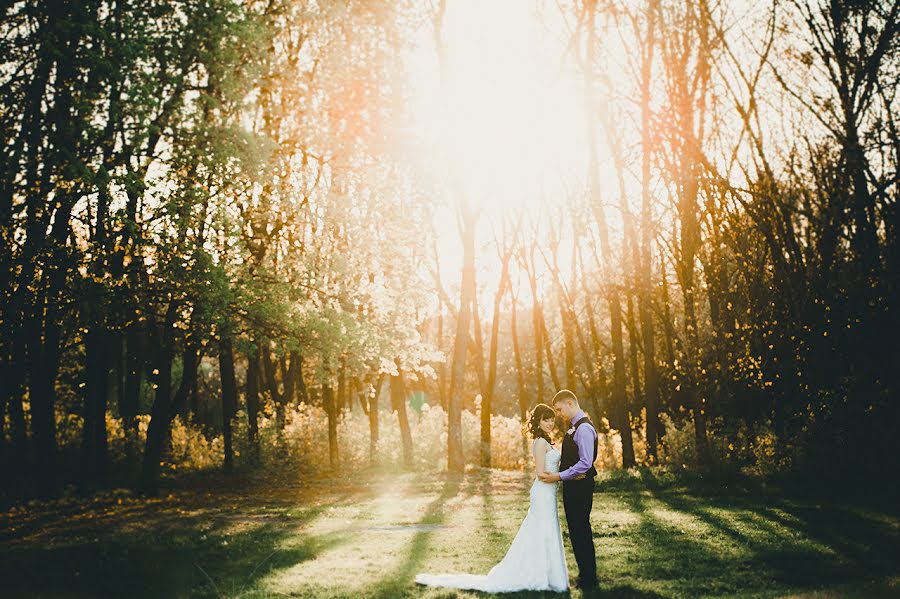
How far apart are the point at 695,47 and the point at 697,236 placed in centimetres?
581

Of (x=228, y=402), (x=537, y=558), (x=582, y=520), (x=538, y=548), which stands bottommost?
(x=537, y=558)

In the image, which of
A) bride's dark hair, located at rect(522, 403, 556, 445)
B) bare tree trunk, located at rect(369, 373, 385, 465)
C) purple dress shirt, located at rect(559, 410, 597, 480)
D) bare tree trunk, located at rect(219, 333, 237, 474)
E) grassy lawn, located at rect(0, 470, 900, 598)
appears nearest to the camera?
purple dress shirt, located at rect(559, 410, 597, 480)

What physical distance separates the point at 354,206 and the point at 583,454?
14.6 metres

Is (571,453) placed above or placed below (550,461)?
above

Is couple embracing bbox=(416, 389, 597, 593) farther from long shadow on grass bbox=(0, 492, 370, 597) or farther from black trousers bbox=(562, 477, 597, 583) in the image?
long shadow on grass bbox=(0, 492, 370, 597)

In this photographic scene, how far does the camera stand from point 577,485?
28.9 feet

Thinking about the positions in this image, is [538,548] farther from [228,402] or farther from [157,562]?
[228,402]

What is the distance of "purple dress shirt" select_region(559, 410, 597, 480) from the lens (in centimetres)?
860

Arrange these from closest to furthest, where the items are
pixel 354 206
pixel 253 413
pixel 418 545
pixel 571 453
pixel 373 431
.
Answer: pixel 571 453 → pixel 418 545 → pixel 354 206 → pixel 253 413 → pixel 373 431

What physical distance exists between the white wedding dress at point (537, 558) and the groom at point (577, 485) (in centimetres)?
19

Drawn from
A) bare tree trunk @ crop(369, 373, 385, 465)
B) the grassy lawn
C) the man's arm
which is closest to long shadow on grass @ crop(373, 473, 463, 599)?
the grassy lawn

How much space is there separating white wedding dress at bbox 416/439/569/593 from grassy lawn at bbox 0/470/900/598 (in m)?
0.35

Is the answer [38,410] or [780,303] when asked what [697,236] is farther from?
[38,410]

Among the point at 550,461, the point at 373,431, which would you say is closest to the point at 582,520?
the point at 550,461
